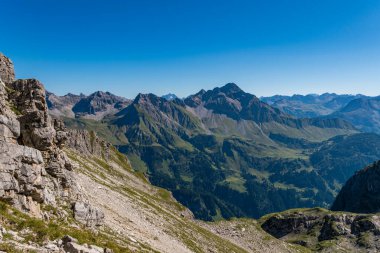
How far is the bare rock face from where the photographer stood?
2969cm

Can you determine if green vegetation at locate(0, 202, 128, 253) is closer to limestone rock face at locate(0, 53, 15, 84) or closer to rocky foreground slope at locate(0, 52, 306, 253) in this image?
rocky foreground slope at locate(0, 52, 306, 253)

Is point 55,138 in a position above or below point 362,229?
above

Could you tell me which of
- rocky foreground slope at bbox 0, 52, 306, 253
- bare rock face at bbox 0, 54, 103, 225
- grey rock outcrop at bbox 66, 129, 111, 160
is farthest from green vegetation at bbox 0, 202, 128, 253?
grey rock outcrop at bbox 66, 129, 111, 160

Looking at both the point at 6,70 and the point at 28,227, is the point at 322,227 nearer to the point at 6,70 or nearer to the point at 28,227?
the point at 6,70

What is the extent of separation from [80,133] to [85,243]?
135m

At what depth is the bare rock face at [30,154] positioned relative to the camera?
29688 mm

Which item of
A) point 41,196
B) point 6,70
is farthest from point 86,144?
point 41,196

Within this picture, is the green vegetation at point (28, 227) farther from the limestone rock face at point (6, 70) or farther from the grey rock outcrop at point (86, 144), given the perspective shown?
the grey rock outcrop at point (86, 144)

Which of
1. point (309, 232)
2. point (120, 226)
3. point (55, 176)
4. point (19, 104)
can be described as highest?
point (19, 104)

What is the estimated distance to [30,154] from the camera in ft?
105

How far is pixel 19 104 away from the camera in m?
38.3

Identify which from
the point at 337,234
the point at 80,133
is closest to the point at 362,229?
Answer: the point at 337,234

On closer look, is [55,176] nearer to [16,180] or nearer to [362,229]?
[16,180]

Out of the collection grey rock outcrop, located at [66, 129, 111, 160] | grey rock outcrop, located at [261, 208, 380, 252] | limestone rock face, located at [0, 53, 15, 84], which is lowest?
grey rock outcrop, located at [261, 208, 380, 252]
